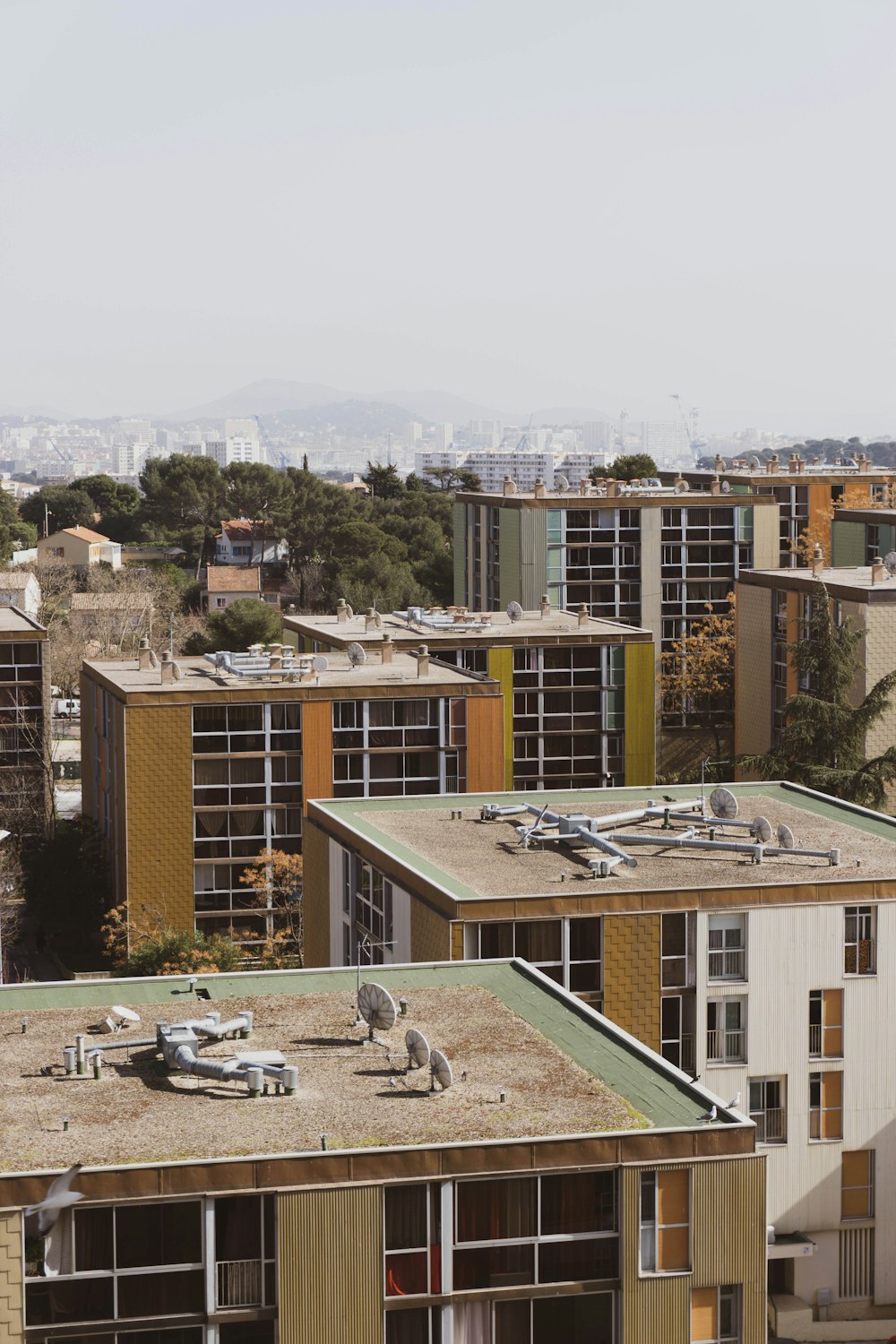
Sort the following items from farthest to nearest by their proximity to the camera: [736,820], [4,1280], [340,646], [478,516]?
[478,516]
[340,646]
[736,820]
[4,1280]

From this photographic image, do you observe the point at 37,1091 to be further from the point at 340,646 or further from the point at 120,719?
the point at 340,646

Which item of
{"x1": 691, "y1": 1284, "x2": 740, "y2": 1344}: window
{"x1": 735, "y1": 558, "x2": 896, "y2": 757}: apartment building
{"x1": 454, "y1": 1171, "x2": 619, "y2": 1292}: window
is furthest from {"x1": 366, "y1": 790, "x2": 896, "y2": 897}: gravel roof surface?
{"x1": 735, "y1": 558, "x2": 896, "y2": 757}: apartment building

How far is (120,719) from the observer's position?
135 feet

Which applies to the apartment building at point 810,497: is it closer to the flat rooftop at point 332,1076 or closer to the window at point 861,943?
the window at point 861,943

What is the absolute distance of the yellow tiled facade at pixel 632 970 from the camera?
25438 mm

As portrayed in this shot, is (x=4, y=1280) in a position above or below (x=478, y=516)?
below

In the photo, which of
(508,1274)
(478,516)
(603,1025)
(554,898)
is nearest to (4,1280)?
(508,1274)

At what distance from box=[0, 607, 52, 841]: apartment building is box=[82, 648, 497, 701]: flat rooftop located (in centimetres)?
241

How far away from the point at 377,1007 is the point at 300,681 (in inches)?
931

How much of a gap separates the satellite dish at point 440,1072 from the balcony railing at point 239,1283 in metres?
2.82

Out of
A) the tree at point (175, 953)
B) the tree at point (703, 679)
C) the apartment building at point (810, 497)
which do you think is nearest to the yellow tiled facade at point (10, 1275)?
the tree at point (175, 953)

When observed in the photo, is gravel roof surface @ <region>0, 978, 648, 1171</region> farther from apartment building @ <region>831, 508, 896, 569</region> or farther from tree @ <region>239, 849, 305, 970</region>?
apartment building @ <region>831, 508, 896, 569</region>

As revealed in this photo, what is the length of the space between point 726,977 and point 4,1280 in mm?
13363

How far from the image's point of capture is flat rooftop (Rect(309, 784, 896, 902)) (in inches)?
1029
